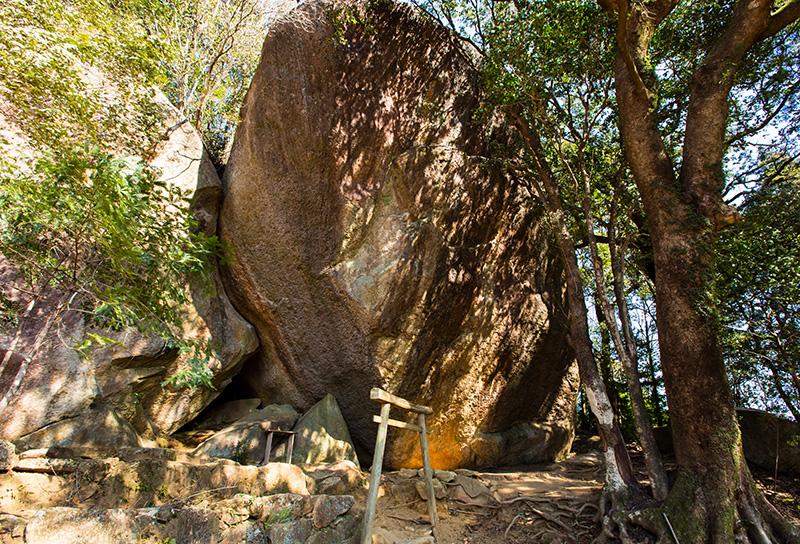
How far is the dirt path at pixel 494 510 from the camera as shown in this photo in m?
5.54

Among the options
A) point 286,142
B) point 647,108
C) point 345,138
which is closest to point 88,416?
point 286,142

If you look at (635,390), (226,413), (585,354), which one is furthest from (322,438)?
(635,390)

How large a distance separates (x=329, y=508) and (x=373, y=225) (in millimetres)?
4461

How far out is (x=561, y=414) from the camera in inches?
388

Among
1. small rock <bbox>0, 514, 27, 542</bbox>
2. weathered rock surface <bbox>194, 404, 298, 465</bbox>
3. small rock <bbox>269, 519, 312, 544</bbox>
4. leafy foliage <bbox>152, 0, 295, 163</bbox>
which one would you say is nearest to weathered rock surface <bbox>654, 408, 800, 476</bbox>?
small rock <bbox>269, 519, 312, 544</bbox>

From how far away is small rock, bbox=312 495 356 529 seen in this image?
181 inches

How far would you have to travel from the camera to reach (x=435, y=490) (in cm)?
634

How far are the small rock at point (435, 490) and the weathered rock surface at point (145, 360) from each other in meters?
3.71

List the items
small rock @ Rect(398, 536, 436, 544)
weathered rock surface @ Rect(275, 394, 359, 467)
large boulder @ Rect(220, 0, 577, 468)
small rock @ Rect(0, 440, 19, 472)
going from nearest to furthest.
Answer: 1. small rock @ Rect(0, 440, 19, 472)
2. small rock @ Rect(398, 536, 436, 544)
3. weathered rock surface @ Rect(275, 394, 359, 467)
4. large boulder @ Rect(220, 0, 577, 468)

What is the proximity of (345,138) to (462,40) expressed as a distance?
3745mm

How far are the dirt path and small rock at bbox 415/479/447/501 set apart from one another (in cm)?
7

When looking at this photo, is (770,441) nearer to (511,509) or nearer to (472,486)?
(511,509)

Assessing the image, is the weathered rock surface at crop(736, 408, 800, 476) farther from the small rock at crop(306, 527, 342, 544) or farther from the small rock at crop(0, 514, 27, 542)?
the small rock at crop(0, 514, 27, 542)

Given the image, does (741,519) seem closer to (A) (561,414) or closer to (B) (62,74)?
(A) (561,414)
